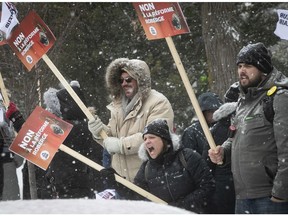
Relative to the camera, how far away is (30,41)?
5.48 meters

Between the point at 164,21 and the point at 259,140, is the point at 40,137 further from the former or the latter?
the point at 259,140

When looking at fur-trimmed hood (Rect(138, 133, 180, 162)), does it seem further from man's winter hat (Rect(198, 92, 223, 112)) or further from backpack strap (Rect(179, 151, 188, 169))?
man's winter hat (Rect(198, 92, 223, 112))

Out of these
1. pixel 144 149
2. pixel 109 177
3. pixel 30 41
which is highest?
pixel 30 41

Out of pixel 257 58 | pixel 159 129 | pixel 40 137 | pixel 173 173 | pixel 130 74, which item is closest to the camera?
pixel 257 58

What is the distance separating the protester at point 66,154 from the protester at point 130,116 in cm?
85

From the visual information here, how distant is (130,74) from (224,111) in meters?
0.85

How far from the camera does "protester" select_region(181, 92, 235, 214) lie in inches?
201

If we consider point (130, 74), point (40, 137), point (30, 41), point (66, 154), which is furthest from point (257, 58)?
point (66, 154)

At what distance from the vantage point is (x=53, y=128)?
201 inches

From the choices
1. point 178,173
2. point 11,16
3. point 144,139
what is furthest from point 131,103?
point 11,16

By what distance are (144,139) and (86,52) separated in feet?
26.9

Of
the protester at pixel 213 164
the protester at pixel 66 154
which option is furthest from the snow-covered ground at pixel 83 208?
the protester at pixel 66 154

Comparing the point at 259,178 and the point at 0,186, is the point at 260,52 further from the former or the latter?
the point at 0,186

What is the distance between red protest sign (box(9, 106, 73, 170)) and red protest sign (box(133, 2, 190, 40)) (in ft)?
3.25
